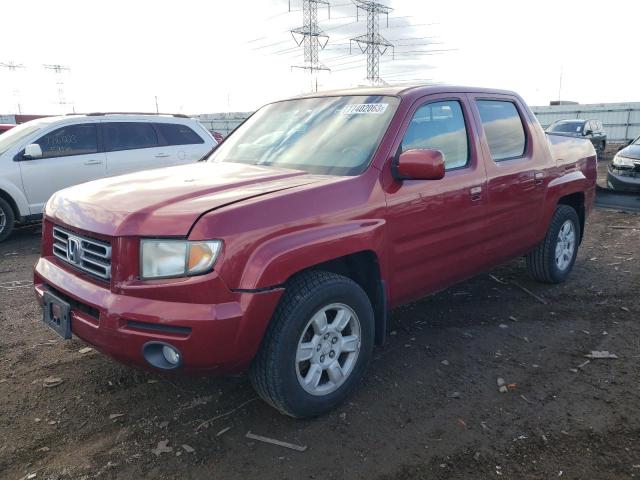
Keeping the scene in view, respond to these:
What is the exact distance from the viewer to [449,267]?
3809mm

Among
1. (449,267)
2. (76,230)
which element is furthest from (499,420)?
(76,230)

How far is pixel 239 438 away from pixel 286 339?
629mm

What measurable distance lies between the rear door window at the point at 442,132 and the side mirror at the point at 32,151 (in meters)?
6.15

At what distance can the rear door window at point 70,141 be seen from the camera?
7.77 metres

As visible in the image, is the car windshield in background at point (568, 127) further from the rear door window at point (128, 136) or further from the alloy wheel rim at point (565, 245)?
the rear door window at point (128, 136)

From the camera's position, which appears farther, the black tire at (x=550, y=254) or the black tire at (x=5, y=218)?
the black tire at (x=5, y=218)

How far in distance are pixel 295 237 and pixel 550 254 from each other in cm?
338

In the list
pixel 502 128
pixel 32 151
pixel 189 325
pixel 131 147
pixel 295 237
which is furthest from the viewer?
pixel 131 147

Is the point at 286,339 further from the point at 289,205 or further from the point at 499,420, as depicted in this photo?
the point at 499,420

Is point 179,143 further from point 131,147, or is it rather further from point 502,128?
point 502,128

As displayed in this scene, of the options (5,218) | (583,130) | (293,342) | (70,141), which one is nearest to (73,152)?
(70,141)

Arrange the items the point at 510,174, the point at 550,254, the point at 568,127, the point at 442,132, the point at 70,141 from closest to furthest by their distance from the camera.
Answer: the point at 442,132 → the point at 510,174 → the point at 550,254 → the point at 70,141 → the point at 568,127

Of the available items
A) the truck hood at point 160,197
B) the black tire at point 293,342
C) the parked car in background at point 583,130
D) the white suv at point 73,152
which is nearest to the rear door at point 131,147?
the white suv at point 73,152

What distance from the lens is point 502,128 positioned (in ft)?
14.5
